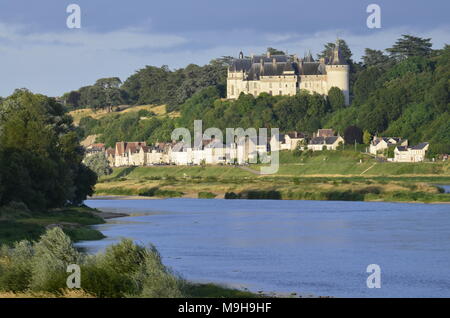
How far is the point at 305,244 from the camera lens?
5341 cm

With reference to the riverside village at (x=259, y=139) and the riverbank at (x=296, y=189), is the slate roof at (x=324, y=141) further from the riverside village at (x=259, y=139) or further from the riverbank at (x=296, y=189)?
the riverbank at (x=296, y=189)

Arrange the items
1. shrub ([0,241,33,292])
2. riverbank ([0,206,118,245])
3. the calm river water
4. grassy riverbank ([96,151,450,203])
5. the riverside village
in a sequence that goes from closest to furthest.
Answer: shrub ([0,241,33,292]) < the calm river water < riverbank ([0,206,118,245]) < grassy riverbank ([96,151,450,203]) < the riverside village

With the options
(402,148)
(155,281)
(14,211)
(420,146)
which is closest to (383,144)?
(402,148)

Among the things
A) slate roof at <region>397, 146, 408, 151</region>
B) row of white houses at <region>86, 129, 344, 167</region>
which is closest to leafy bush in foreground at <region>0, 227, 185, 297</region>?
slate roof at <region>397, 146, 408, 151</region>

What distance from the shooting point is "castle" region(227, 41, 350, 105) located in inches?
6919

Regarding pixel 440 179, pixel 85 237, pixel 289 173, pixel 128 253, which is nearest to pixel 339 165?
pixel 289 173

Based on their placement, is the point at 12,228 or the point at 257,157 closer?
the point at 12,228

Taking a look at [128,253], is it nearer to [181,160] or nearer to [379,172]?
[379,172]

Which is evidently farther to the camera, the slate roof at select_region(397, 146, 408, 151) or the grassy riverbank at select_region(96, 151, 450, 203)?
the slate roof at select_region(397, 146, 408, 151)

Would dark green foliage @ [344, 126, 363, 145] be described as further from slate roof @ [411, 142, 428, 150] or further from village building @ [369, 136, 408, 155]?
slate roof @ [411, 142, 428, 150]

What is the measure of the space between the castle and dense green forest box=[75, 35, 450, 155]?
356cm

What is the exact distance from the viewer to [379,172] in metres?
121

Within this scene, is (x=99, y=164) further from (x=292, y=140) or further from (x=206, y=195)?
(x=206, y=195)
